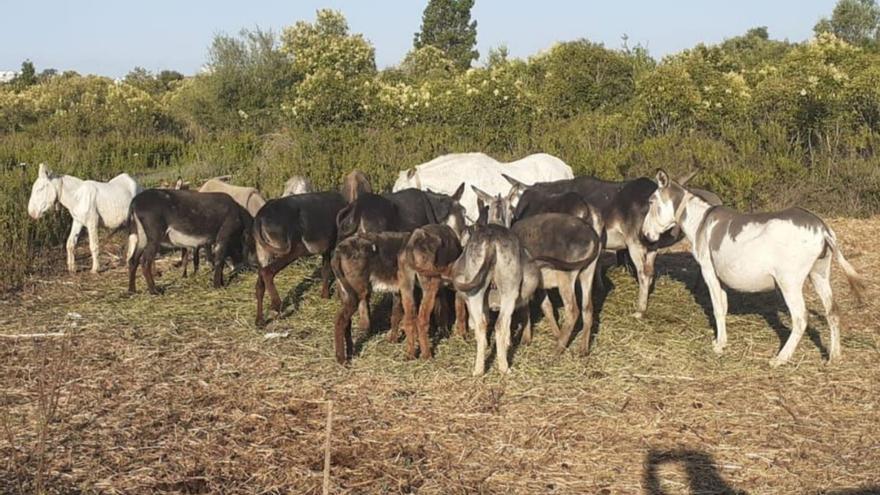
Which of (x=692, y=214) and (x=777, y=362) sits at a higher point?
(x=692, y=214)

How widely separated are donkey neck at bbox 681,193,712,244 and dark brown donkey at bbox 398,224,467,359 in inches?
90.1

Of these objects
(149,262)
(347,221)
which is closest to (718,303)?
(347,221)

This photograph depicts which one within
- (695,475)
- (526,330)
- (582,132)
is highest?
(582,132)

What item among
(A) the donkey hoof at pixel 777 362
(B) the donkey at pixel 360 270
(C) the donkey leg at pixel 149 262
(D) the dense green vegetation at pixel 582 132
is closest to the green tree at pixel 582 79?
(D) the dense green vegetation at pixel 582 132

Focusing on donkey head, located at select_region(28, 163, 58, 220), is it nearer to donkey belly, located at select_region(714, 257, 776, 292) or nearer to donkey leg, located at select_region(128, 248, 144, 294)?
donkey leg, located at select_region(128, 248, 144, 294)

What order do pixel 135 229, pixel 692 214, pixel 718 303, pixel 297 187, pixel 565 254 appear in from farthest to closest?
pixel 297 187, pixel 135 229, pixel 692 214, pixel 718 303, pixel 565 254

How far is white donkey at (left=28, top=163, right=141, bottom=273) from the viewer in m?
11.8

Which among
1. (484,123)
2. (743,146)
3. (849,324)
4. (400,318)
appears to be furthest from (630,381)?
(484,123)

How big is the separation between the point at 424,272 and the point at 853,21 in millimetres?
48274

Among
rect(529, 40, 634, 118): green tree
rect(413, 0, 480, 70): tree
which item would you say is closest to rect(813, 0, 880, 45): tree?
rect(413, 0, 480, 70): tree

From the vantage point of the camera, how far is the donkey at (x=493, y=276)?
23.4 ft

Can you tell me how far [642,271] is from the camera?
9266mm

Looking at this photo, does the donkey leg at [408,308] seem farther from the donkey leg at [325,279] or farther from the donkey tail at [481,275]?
the donkey leg at [325,279]

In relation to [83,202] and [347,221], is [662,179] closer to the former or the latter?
[347,221]
